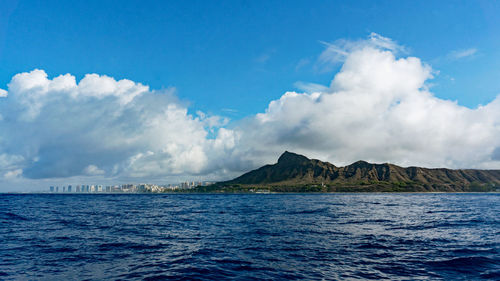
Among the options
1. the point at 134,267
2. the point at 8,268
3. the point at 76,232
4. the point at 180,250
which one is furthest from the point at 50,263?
the point at 76,232

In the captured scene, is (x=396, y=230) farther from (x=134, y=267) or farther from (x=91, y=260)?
(x=91, y=260)

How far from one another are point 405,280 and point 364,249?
10.9 m

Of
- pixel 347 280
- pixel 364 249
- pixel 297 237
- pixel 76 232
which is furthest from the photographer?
pixel 76 232

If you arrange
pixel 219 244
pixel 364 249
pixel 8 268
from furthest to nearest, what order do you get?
pixel 219 244
pixel 364 249
pixel 8 268

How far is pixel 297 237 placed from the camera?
40.6 metres

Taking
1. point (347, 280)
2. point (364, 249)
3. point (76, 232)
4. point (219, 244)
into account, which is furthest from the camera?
point (76, 232)

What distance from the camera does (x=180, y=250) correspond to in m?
33.0

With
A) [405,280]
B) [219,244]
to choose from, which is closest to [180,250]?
[219,244]

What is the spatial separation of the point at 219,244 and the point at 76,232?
25.6 m

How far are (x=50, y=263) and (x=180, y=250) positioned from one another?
40.4ft

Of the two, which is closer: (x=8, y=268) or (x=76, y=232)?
(x=8, y=268)

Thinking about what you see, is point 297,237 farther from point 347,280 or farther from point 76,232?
point 76,232

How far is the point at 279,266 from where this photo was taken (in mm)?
25688

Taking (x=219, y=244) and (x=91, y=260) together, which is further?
(x=219, y=244)
